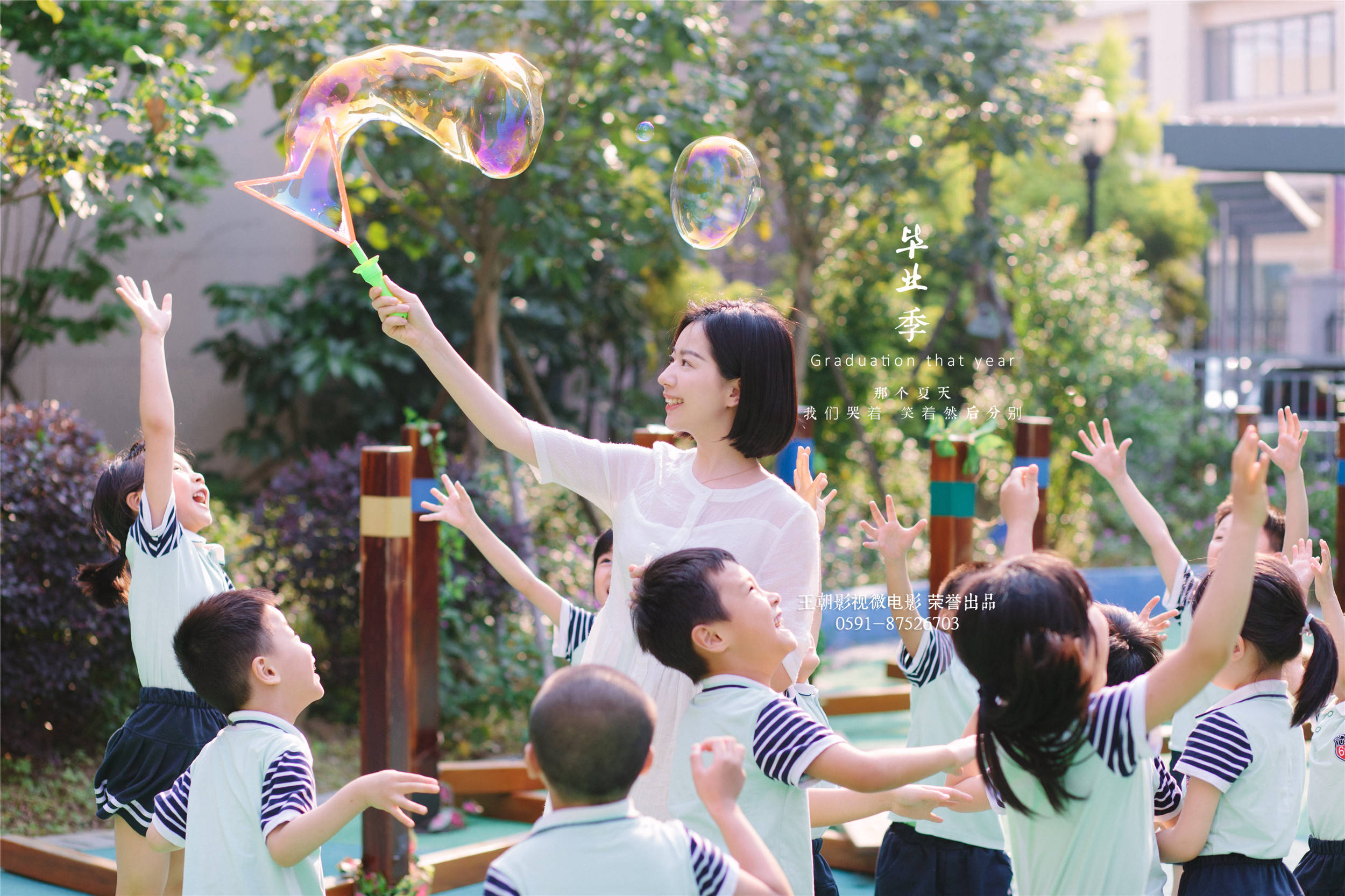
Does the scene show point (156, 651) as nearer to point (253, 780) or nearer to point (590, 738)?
point (253, 780)

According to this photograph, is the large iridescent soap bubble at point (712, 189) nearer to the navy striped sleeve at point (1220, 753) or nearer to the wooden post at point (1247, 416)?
the navy striped sleeve at point (1220, 753)

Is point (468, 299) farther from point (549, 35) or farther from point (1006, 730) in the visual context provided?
point (1006, 730)

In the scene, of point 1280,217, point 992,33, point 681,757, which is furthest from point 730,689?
point 1280,217

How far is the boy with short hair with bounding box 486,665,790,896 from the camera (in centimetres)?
153

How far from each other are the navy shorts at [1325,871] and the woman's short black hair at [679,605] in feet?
5.01

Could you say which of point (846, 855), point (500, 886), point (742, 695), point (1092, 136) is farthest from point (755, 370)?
point (1092, 136)

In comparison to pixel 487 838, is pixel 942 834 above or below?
above

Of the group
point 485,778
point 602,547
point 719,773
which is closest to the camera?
point 719,773

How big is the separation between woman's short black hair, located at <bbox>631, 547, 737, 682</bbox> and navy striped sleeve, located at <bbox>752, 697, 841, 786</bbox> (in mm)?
133

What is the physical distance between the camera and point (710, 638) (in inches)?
72.1

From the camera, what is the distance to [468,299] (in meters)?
6.85

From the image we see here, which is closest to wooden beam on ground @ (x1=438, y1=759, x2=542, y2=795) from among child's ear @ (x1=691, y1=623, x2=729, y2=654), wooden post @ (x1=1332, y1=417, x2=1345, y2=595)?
child's ear @ (x1=691, y1=623, x2=729, y2=654)

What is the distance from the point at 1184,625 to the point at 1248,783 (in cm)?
68

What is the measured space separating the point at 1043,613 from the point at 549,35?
442cm
